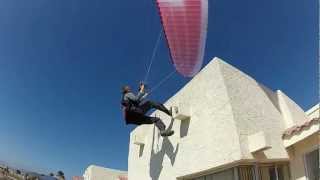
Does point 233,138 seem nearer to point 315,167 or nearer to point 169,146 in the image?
point 315,167

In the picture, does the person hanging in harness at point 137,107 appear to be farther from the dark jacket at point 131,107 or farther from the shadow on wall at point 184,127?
the shadow on wall at point 184,127

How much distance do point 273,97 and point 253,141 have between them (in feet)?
8.22

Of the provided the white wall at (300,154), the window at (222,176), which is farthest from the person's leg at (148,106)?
the white wall at (300,154)

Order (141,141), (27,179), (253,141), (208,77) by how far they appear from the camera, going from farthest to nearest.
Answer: (27,179) < (141,141) < (208,77) < (253,141)

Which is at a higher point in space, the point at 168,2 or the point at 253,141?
the point at 168,2

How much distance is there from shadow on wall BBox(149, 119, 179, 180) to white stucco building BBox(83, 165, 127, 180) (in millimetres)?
7829

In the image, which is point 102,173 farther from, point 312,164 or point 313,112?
point 312,164

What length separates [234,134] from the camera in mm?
7523

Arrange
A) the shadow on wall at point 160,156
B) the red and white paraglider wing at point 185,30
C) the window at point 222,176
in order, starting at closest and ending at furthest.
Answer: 1. the window at point 222,176
2. the red and white paraglider wing at point 185,30
3. the shadow on wall at point 160,156

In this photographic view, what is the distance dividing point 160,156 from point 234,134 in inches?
140

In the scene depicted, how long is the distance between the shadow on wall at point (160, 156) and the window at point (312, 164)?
3.30 m

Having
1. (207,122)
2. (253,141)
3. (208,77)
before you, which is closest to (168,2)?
(208,77)

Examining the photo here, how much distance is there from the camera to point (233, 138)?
296 inches

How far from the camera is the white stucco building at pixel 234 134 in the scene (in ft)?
24.4
